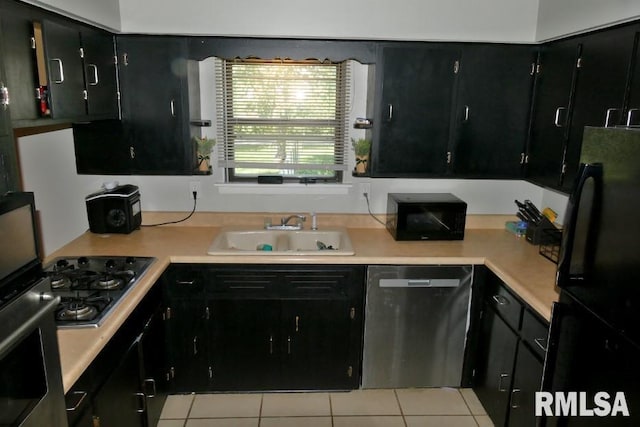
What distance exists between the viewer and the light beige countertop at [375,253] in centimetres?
214

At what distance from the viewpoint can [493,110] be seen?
278cm

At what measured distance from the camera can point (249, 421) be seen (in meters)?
A: 2.55

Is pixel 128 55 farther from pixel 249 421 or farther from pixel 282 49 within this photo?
pixel 249 421

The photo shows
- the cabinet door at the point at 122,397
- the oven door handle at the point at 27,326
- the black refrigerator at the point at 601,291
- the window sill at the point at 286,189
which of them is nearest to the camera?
the oven door handle at the point at 27,326

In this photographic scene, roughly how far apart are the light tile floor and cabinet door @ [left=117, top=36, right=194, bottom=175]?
55.0 inches

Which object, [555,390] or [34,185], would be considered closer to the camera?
[555,390]

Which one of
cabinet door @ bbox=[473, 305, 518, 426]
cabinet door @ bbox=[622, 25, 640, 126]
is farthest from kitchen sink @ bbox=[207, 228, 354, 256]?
cabinet door @ bbox=[622, 25, 640, 126]

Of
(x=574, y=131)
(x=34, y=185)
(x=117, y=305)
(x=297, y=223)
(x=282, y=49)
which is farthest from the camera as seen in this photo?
(x=297, y=223)

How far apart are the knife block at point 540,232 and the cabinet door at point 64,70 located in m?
2.59

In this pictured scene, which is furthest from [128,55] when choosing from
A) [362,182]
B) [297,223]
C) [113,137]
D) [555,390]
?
[555,390]

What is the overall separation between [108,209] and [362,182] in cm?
162

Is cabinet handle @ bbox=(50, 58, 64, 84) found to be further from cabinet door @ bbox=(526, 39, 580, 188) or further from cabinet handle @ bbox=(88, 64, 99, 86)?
cabinet door @ bbox=(526, 39, 580, 188)

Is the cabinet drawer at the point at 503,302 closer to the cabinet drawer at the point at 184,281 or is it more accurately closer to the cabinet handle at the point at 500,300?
the cabinet handle at the point at 500,300

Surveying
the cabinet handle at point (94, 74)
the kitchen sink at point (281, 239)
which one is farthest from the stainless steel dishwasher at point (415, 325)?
the cabinet handle at point (94, 74)
